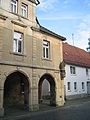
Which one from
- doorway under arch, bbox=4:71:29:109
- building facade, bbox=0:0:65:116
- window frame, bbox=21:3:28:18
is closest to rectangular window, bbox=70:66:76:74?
building facade, bbox=0:0:65:116

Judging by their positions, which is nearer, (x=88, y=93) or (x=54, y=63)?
(x=54, y=63)

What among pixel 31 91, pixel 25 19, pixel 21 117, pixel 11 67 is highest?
pixel 25 19

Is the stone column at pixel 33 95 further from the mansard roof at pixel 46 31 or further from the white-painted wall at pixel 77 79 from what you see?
the white-painted wall at pixel 77 79

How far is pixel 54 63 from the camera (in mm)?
24703

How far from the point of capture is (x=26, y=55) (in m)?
20.8

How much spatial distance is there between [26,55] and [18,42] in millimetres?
1368

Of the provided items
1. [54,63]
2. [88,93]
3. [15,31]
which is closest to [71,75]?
[88,93]

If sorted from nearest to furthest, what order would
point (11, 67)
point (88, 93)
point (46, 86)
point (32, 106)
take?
point (11, 67), point (32, 106), point (46, 86), point (88, 93)

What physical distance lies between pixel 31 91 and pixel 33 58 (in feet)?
9.96

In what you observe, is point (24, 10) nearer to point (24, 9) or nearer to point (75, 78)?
point (24, 9)

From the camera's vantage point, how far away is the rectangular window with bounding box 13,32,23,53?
19953 mm

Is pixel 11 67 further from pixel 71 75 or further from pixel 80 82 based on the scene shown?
pixel 80 82

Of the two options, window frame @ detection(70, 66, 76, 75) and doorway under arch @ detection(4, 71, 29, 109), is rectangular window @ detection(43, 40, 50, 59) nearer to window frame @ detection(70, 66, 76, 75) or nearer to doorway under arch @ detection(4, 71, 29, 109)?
doorway under arch @ detection(4, 71, 29, 109)

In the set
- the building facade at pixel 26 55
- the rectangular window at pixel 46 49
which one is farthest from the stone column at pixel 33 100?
the rectangular window at pixel 46 49
